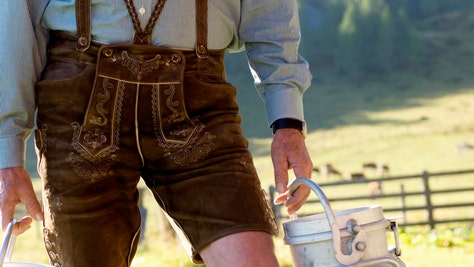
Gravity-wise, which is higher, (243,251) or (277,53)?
(277,53)

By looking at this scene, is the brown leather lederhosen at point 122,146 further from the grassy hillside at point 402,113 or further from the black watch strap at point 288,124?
the grassy hillside at point 402,113

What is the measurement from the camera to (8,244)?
2031 mm

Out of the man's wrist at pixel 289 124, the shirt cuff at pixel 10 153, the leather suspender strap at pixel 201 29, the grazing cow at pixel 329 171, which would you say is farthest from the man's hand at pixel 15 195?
the grazing cow at pixel 329 171

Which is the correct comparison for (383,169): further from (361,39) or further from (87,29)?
(87,29)

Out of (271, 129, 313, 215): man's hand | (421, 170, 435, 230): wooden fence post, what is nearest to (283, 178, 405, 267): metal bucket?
(271, 129, 313, 215): man's hand

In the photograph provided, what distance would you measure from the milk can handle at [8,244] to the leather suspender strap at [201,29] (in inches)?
21.4

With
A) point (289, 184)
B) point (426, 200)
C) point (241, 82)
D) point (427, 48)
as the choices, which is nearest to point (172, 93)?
point (289, 184)

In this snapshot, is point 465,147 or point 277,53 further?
point 465,147

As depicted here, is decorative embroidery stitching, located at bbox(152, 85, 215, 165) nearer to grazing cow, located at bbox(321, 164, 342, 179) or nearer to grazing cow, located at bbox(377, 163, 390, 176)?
grazing cow, located at bbox(321, 164, 342, 179)

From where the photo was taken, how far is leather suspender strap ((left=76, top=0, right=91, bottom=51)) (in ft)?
7.27

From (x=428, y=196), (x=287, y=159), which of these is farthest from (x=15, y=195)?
(x=428, y=196)

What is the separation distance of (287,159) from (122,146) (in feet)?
1.26

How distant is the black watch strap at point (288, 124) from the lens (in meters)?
2.41

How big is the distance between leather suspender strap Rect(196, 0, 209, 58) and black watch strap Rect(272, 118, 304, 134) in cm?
26
